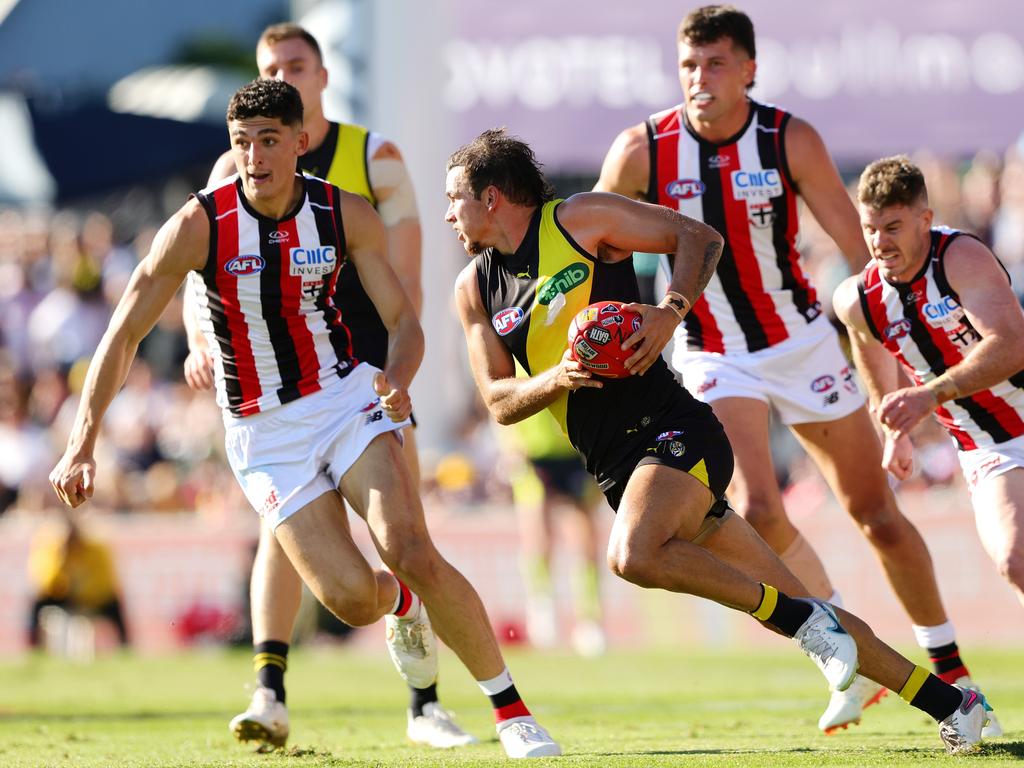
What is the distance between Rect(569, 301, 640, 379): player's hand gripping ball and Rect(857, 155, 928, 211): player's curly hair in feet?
4.56

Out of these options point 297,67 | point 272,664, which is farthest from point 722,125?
point 272,664

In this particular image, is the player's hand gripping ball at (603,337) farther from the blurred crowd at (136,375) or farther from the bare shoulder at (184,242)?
the blurred crowd at (136,375)

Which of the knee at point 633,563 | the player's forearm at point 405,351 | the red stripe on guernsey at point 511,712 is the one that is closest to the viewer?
the knee at point 633,563

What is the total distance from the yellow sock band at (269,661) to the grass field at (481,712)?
1.23 feet

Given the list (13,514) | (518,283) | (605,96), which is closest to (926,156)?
(605,96)

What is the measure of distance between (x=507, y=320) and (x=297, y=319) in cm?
104

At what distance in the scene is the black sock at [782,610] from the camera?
19.0ft

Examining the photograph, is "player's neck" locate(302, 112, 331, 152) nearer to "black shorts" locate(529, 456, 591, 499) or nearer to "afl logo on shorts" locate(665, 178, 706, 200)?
"afl logo on shorts" locate(665, 178, 706, 200)

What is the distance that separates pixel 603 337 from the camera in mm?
5711

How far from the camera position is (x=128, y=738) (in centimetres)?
777

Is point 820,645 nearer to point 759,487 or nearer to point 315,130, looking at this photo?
point 759,487

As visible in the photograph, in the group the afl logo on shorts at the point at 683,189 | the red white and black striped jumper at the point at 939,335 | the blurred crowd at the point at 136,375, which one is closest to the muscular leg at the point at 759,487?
the red white and black striped jumper at the point at 939,335

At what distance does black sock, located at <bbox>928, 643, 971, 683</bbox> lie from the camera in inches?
284

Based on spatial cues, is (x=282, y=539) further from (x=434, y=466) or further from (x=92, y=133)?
(x=92, y=133)
